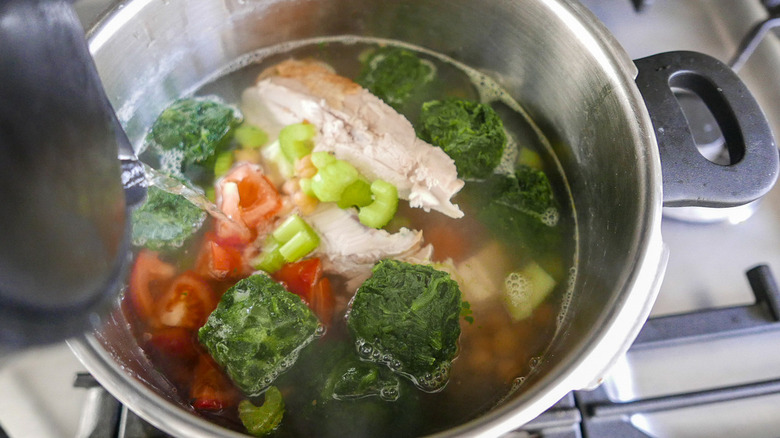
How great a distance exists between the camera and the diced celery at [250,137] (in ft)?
4.99

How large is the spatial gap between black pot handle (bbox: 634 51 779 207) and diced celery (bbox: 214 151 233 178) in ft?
3.40

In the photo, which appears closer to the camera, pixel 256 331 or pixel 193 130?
pixel 256 331

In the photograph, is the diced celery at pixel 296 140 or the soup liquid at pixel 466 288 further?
the diced celery at pixel 296 140

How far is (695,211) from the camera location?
148 centimetres

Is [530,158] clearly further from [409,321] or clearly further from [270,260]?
[270,260]

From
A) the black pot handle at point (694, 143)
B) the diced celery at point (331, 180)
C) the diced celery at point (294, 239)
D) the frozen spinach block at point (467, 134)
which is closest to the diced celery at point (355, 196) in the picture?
the diced celery at point (331, 180)

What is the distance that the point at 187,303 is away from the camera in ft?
4.19

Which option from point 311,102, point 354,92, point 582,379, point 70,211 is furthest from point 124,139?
point 582,379

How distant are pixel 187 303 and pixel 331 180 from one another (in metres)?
0.45

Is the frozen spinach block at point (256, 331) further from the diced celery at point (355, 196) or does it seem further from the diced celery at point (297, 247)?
the diced celery at point (355, 196)

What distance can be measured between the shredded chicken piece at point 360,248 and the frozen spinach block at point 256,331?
0.57 ft

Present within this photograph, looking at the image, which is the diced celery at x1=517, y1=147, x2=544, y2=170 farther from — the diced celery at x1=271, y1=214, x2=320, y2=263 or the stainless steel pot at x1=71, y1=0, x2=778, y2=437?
the diced celery at x1=271, y1=214, x2=320, y2=263

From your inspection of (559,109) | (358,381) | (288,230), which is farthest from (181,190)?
(559,109)

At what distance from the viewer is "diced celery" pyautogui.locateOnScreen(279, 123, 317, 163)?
4.75ft
